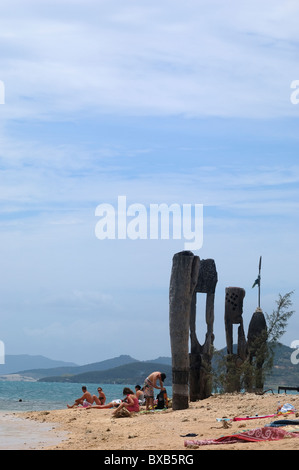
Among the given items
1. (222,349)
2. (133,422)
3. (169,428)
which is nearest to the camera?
(169,428)

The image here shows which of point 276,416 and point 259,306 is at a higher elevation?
point 259,306

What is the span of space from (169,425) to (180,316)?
389 centimetres

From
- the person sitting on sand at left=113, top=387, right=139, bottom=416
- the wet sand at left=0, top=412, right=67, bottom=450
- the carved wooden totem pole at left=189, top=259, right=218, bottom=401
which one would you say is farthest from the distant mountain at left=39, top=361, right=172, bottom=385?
the person sitting on sand at left=113, top=387, right=139, bottom=416

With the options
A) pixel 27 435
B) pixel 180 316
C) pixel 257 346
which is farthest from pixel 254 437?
pixel 257 346

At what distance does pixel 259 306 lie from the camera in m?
23.9

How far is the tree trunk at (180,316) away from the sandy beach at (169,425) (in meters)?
0.59

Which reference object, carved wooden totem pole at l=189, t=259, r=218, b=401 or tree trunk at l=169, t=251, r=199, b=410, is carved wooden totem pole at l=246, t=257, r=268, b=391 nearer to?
carved wooden totem pole at l=189, t=259, r=218, b=401

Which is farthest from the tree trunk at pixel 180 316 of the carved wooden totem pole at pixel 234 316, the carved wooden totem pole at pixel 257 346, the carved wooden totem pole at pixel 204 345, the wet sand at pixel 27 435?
the carved wooden totem pole at pixel 234 316

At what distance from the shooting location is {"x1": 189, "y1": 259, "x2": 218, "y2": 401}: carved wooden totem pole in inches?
856

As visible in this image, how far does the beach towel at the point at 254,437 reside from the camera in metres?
11.2

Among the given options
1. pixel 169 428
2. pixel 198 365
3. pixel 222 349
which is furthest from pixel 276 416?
pixel 222 349
